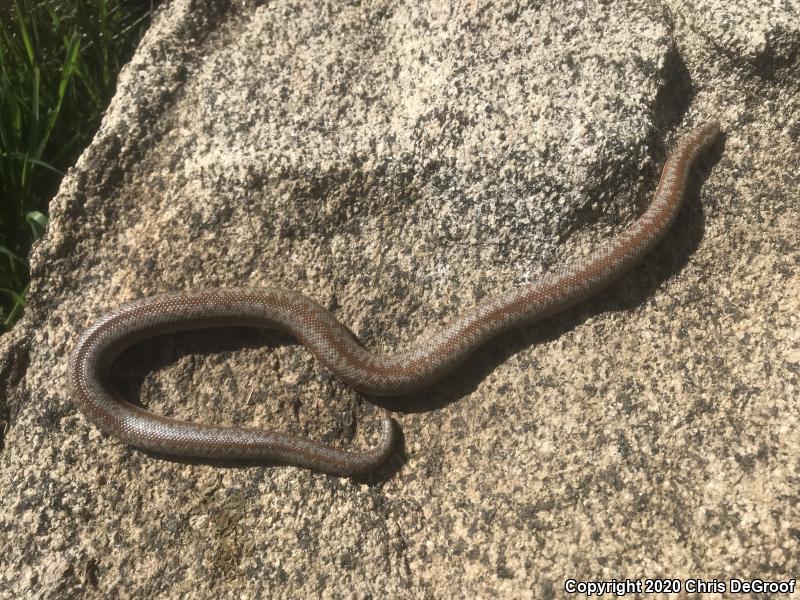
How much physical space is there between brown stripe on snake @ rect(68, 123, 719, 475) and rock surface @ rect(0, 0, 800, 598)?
5.5 inches

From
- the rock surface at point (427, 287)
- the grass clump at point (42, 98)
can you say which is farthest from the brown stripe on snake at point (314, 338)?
the grass clump at point (42, 98)

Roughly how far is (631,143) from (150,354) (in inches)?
136

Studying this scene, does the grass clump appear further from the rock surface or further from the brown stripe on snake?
the brown stripe on snake

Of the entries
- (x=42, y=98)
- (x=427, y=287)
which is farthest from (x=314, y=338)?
(x=42, y=98)

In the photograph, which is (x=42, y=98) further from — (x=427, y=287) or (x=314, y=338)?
(x=427, y=287)

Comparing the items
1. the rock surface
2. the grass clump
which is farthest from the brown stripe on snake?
the grass clump

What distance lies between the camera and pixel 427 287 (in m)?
4.77

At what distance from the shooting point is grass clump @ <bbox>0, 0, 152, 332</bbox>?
5.54 metres

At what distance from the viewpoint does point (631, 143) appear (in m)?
4.62

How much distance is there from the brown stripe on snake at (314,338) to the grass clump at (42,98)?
1.38 meters

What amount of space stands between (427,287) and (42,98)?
3.58 m

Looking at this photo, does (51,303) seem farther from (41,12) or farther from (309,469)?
(41,12)

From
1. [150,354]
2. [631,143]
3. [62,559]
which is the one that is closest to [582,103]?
[631,143]

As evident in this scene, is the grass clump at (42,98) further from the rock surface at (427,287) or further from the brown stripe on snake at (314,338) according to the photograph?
the brown stripe on snake at (314,338)
